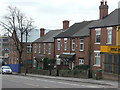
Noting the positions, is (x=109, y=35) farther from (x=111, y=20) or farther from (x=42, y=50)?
(x=42, y=50)

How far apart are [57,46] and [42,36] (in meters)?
12.0

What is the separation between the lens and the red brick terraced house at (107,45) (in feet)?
87.3

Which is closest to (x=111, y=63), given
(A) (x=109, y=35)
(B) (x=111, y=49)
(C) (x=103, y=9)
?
(B) (x=111, y=49)

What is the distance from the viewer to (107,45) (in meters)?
30.0

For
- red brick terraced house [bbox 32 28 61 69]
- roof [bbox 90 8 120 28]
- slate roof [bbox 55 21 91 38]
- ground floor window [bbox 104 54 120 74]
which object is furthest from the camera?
red brick terraced house [bbox 32 28 61 69]

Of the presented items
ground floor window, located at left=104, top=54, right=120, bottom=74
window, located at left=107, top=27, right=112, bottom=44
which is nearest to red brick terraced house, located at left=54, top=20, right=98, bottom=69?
window, located at left=107, top=27, right=112, bottom=44

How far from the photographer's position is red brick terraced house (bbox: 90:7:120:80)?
87.3 ft

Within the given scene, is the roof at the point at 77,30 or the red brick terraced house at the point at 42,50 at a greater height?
the roof at the point at 77,30

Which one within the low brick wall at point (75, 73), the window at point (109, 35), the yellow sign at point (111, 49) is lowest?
the low brick wall at point (75, 73)

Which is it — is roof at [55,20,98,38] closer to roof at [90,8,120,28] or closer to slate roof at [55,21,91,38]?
slate roof at [55,21,91,38]

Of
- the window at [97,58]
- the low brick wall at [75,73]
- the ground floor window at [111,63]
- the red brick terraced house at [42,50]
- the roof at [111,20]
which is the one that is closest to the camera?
the ground floor window at [111,63]

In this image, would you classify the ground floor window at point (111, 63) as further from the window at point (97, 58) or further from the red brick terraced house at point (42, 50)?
the red brick terraced house at point (42, 50)

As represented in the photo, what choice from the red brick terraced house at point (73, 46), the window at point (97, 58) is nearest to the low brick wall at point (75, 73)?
the window at point (97, 58)

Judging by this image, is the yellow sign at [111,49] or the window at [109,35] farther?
the window at [109,35]
